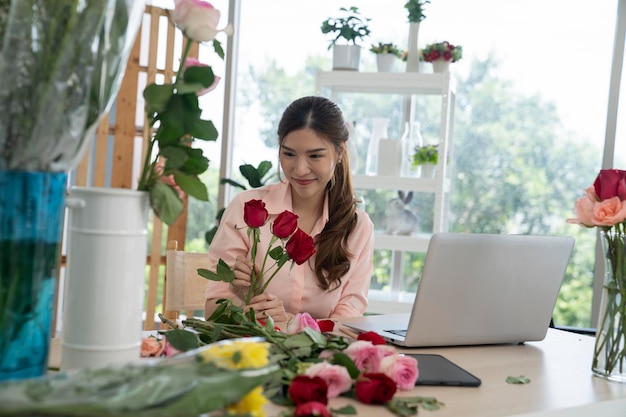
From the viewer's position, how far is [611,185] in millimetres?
1456

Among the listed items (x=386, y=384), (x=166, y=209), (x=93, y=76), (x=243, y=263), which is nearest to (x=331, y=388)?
(x=386, y=384)

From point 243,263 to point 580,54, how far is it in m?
2.85

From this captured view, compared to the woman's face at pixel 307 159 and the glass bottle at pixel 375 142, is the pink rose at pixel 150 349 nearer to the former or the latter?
the woman's face at pixel 307 159

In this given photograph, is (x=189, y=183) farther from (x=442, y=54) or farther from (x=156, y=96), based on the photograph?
(x=442, y=54)

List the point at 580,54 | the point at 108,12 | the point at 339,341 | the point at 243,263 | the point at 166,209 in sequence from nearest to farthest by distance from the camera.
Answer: the point at 108,12, the point at 166,209, the point at 339,341, the point at 243,263, the point at 580,54

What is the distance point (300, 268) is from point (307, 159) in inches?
13.2

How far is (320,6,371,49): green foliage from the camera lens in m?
3.81

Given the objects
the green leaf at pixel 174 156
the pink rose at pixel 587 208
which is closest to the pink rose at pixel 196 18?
the green leaf at pixel 174 156

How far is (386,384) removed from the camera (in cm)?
111

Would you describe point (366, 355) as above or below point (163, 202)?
below

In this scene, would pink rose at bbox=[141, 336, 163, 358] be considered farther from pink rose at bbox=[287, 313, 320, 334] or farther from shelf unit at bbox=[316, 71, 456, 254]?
shelf unit at bbox=[316, 71, 456, 254]

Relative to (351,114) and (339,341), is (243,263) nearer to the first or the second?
(339,341)

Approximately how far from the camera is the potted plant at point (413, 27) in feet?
12.7

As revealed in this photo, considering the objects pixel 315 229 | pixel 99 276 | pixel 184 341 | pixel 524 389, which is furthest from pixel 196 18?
pixel 315 229
